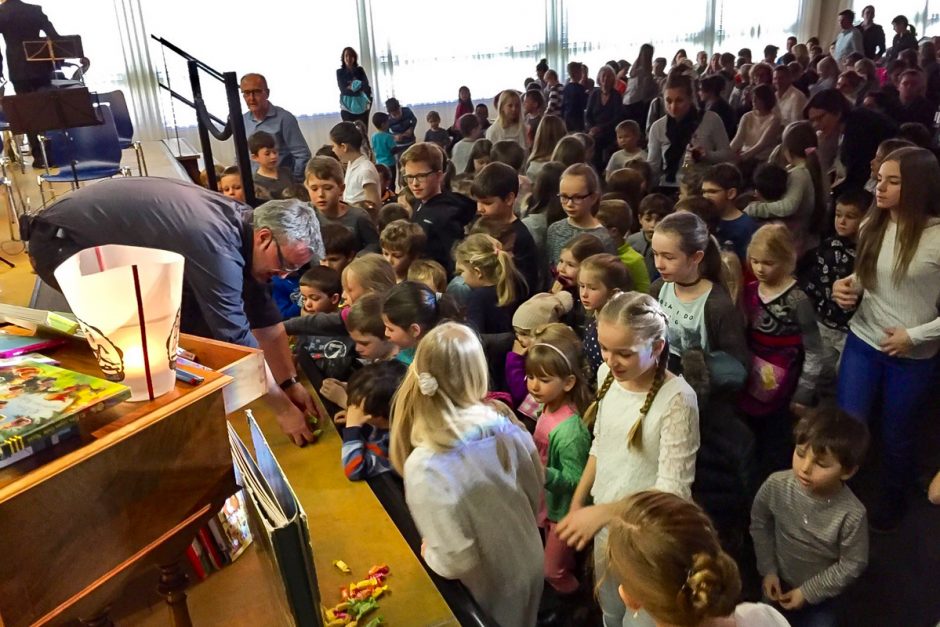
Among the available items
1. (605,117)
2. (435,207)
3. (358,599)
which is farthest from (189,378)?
(605,117)

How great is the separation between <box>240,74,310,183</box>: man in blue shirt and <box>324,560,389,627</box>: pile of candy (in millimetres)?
3647

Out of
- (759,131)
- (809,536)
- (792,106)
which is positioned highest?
(792,106)

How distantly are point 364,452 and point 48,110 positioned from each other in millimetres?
3807

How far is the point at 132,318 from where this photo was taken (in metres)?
0.93

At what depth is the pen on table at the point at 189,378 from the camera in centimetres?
101

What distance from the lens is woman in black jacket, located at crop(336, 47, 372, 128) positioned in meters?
8.42

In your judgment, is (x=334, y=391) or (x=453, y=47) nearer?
(x=334, y=391)

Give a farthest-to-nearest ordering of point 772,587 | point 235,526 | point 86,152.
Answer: point 86,152, point 772,587, point 235,526

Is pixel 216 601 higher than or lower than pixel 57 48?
lower

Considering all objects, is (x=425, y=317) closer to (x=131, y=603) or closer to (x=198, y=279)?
(x=198, y=279)

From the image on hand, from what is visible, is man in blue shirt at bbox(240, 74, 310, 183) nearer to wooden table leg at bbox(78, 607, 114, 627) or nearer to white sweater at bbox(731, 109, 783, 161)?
white sweater at bbox(731, 109, 783, 161)

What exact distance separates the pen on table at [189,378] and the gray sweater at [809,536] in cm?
155

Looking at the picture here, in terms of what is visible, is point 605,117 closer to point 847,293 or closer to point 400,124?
point 400,124

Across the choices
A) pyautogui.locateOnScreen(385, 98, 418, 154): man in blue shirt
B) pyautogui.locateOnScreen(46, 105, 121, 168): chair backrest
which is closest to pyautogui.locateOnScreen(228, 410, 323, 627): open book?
pyautogui.locateOnScreen(46, 105, 121, 168): chair backrest
